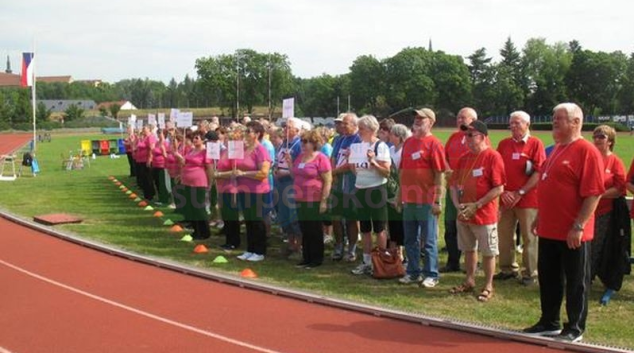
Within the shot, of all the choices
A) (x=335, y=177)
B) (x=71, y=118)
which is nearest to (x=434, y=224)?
(x=335, y=177)

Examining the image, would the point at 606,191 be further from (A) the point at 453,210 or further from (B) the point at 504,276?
(A) the point at 453,210

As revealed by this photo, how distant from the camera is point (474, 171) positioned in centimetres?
661

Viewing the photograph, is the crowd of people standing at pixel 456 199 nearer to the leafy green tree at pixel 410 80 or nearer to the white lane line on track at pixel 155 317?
the white lane line on track at pixel 155 317

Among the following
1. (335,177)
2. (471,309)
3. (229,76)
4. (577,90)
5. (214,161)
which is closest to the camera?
(471,309)

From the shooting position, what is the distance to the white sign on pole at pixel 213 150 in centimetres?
Result: 994

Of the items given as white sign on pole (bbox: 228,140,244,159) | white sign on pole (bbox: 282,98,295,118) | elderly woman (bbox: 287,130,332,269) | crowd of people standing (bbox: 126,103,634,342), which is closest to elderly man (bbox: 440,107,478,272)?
crowd of people standing (bbox: 126,103,634,342)

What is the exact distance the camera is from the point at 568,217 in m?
5.16

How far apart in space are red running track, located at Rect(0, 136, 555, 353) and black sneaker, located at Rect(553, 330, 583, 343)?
0.75 ft

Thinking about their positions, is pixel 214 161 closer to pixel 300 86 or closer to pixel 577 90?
pixel 577 90

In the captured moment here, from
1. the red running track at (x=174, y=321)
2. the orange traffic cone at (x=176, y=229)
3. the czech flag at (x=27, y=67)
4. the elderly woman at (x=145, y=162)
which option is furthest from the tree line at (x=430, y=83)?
the red running track at (x=174, y=321)

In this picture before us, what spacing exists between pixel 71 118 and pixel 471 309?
4054 inches

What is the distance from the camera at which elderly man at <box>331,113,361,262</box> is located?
331 inches

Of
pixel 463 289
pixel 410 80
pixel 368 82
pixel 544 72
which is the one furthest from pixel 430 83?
pixel 463 289

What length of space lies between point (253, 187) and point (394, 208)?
83.0 inches
